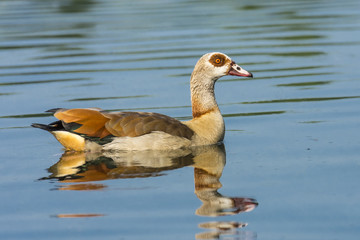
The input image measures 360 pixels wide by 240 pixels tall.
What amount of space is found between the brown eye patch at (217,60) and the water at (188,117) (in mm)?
1137

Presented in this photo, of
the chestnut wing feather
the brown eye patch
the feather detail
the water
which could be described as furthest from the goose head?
the feather detail

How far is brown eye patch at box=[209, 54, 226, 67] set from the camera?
41.1 feet

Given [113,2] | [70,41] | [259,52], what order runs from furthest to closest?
[113,2] < [70,41] < [259,52]

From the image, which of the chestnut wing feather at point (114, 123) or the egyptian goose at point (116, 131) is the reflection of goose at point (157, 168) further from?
the chestnut wing feather at point (114, 123)

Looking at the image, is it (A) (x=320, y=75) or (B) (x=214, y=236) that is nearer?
(B) (x=214, y=236)

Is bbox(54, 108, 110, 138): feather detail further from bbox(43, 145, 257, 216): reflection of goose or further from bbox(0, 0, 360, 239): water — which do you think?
bbox(0, 0, 360, 239): water

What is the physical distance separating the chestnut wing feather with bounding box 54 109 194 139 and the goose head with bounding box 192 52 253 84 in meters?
1.22

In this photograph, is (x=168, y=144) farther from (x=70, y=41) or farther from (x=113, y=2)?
(x=113, y=2)

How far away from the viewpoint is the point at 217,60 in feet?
41.1

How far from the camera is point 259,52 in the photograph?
2056 centimetres

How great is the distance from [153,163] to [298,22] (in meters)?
15.6

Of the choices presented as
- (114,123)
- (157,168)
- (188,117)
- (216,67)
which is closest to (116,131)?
(114,123)

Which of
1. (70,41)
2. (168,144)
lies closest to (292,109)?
(168,144)

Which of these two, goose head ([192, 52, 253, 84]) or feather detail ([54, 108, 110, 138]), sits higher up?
goose head ([192, 52, 253, 84])
